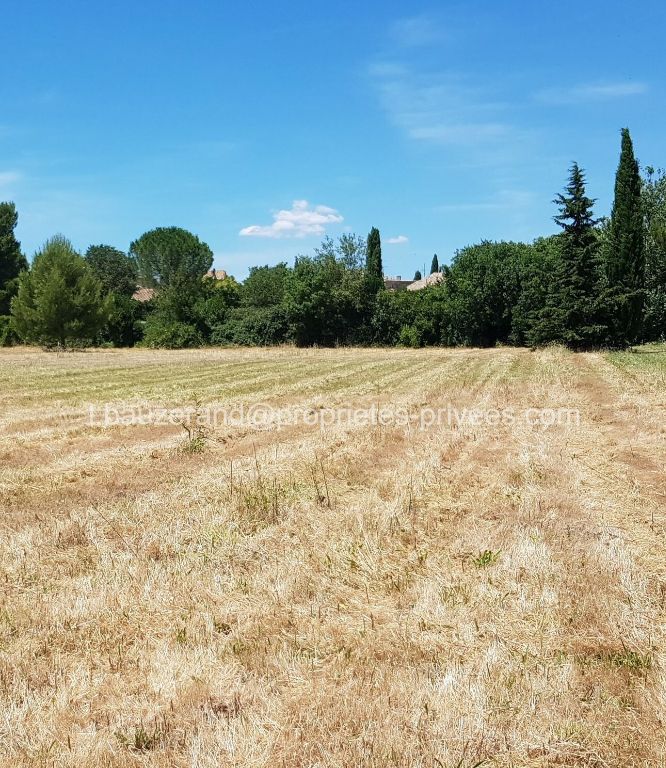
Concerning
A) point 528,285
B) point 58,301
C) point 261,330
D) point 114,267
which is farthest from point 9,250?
point 528,285

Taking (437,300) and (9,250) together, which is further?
(9,250)

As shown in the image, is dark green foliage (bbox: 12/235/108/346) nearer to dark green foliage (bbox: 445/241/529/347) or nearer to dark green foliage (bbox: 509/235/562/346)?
dark green foliage (bbox: 445/241/529/347)

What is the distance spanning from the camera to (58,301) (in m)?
41.0

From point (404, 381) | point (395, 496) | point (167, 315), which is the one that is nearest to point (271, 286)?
point (167, 315)

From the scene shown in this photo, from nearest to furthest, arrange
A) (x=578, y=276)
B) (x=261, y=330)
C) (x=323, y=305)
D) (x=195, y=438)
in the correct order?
(x=195, y=438)
(x=578, y=276)
(x=323, y=305)
(x=261, y=330)

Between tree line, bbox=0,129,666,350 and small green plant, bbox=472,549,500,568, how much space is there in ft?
91.8

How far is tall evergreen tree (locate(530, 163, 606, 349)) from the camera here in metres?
29.6

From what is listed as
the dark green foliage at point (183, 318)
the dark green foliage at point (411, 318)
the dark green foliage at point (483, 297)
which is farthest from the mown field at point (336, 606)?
the dark green foliage at point (183, 318)

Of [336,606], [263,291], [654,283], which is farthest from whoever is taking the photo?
[263,291]

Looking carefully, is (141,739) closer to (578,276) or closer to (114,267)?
(578,276)

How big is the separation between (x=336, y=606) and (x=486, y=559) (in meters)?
1.33

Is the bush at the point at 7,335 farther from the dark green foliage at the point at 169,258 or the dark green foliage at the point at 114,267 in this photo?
the dark green foliage at the point at 169,258

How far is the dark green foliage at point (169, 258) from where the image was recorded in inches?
2768

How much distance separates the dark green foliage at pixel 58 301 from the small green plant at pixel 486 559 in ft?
137
